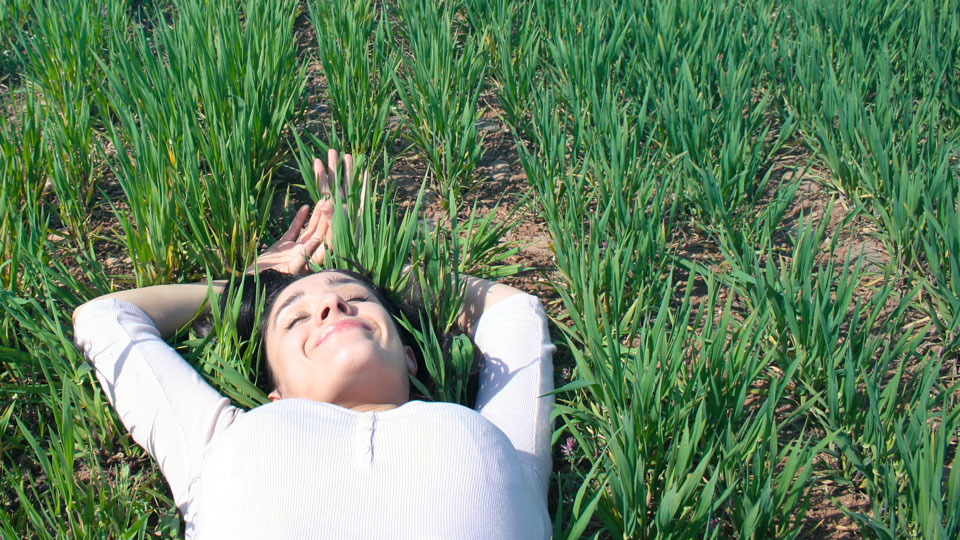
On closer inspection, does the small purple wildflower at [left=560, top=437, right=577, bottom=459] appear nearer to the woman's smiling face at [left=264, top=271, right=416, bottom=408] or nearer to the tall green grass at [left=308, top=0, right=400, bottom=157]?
the woman's smiling face at [left=264, top=271, right=416, bottom=408]

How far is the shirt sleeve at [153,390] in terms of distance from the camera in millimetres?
1469

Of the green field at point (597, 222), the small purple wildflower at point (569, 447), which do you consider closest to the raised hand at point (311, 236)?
the green field at point (597, 222)

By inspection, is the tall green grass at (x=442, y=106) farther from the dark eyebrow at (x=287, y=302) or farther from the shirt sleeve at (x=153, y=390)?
the shirt sleeve at (x=153, y=390)

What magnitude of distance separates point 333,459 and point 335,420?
83 mm

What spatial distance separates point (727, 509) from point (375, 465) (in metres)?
0.64

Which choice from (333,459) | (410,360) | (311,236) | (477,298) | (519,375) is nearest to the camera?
(333,459)

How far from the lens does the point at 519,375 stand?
1.62 metres

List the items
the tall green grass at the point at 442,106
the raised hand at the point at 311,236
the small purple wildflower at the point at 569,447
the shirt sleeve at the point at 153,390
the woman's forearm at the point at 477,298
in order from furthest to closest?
the tall green grass at the point at 442,106
the raised hand at the point at 311,236
the woman's forearm at the point at 477,298
the small purple wildflower at the point at 569,447
the shirt sleeve at the point at 153,390

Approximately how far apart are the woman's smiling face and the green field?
0.09 meters

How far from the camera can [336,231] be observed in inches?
76.4

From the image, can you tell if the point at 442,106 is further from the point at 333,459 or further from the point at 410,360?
the point at 333,459

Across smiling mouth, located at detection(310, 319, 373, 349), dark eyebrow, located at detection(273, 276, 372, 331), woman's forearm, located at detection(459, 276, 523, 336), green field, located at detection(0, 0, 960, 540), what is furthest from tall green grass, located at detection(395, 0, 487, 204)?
smiling mouth, located at detection(310, 319, 373, 349)

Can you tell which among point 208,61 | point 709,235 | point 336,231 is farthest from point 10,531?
point 709,235

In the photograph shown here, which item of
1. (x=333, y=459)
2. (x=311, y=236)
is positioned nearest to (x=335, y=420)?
(x=333, y=459)
